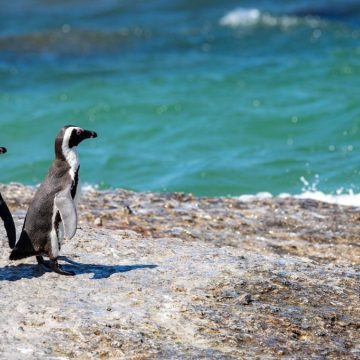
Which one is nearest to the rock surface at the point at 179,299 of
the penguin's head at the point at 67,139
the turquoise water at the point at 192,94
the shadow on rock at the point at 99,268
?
the shadow on rock at the point at 99,268

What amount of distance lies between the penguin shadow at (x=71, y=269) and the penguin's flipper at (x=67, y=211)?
414mm

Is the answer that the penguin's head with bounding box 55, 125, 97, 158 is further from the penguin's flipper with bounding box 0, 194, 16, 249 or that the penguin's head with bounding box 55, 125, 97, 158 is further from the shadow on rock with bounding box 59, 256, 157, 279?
the shadow on rock with bounding box 59, 256, 157, 279

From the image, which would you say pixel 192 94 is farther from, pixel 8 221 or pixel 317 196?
pixel 8 221

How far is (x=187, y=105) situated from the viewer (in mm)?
18609

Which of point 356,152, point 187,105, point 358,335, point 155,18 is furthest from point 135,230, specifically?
point 155,18

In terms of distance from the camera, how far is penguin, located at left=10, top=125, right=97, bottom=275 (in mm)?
7621

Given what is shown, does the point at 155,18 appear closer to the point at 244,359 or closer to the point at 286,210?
the point at 286,210

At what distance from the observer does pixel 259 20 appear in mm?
24328

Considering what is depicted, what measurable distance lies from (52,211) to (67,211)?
205mm

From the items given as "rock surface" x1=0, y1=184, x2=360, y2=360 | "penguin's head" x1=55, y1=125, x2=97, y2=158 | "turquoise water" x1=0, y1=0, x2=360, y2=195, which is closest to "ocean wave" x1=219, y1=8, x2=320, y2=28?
"turquoise water" x1=0, y1=0, x2=360, y2=195

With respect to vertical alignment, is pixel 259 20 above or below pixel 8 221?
above

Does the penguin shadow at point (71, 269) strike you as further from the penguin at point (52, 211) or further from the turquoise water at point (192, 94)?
the turquoise water at point (192, 94)

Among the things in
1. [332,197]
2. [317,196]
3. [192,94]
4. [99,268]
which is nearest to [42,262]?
[99,268]

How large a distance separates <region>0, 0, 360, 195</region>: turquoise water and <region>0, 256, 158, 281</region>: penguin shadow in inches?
233
